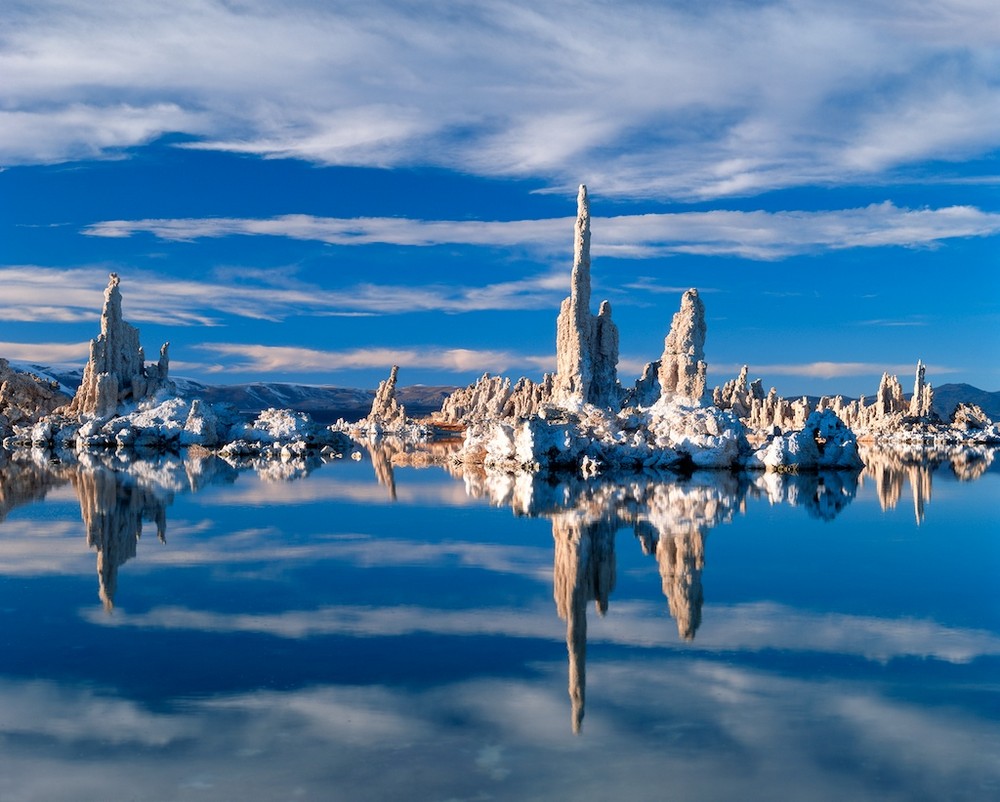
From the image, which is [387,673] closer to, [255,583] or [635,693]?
[635,693]

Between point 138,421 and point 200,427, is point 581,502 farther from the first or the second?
point 138,421

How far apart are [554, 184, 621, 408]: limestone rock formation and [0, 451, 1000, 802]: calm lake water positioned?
43.5m

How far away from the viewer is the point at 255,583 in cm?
1483

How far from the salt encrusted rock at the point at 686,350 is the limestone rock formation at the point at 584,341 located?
18.2 ft

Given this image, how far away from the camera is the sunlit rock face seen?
3022 inches

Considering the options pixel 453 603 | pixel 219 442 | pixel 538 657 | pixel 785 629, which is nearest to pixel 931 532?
pixel 785 629

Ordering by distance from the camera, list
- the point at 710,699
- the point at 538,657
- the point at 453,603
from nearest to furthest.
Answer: the point at 710,699 < the point at 538,657 < the point at 453,603

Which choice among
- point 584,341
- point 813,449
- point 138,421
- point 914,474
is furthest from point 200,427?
point 914,474

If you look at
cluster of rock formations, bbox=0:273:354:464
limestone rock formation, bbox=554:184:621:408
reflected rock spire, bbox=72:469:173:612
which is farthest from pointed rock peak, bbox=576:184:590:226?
reflected rock spire, bbox=72:469:173:612

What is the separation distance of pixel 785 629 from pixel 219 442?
5427 cm

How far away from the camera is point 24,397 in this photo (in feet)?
271

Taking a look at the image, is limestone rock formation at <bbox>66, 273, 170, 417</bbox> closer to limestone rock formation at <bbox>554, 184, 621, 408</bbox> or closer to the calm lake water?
limestone rock formation at <bbox>554, 184, 621, 408</bbox>

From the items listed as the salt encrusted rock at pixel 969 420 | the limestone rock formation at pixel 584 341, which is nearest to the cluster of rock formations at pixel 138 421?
the limestone rock formation at pixel 584 341

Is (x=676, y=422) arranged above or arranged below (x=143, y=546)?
above
